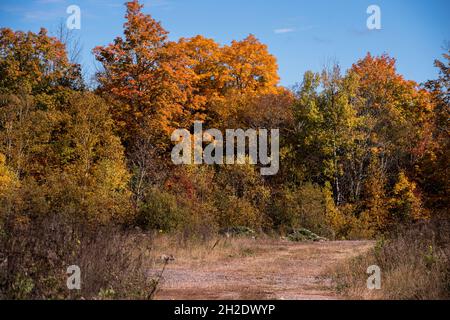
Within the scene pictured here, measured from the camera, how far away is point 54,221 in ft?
38.1

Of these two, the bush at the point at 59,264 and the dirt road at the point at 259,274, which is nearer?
the bush at the point at 59,264

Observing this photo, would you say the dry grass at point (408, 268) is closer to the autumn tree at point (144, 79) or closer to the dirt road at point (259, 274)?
the dirt road at point (259, 274)

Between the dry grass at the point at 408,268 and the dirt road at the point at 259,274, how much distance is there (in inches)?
24.5

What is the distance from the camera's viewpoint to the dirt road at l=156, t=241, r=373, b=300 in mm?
11969

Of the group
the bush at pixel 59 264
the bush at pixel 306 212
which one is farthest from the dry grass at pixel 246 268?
the bush at pixel 306 212

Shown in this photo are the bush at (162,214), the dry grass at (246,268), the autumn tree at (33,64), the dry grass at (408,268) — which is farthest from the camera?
the autumn tree at (33,64)

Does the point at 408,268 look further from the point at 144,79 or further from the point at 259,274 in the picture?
the point at 144,79

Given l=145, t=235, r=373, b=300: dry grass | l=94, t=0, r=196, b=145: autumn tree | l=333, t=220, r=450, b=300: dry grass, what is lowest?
l=145, t=235, r=373, b=300: dry grass

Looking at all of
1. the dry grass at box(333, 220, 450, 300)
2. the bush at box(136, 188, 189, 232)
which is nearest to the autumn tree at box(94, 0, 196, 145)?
the bush at box(136, 188, 189, 232)

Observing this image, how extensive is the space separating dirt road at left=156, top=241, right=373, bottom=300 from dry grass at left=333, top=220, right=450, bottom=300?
2.04 feet

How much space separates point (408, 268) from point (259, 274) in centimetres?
423

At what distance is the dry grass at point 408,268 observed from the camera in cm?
1130

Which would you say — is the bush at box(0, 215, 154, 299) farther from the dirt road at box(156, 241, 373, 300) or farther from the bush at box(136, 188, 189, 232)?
the bush at box(136, 188, 189, 232)
